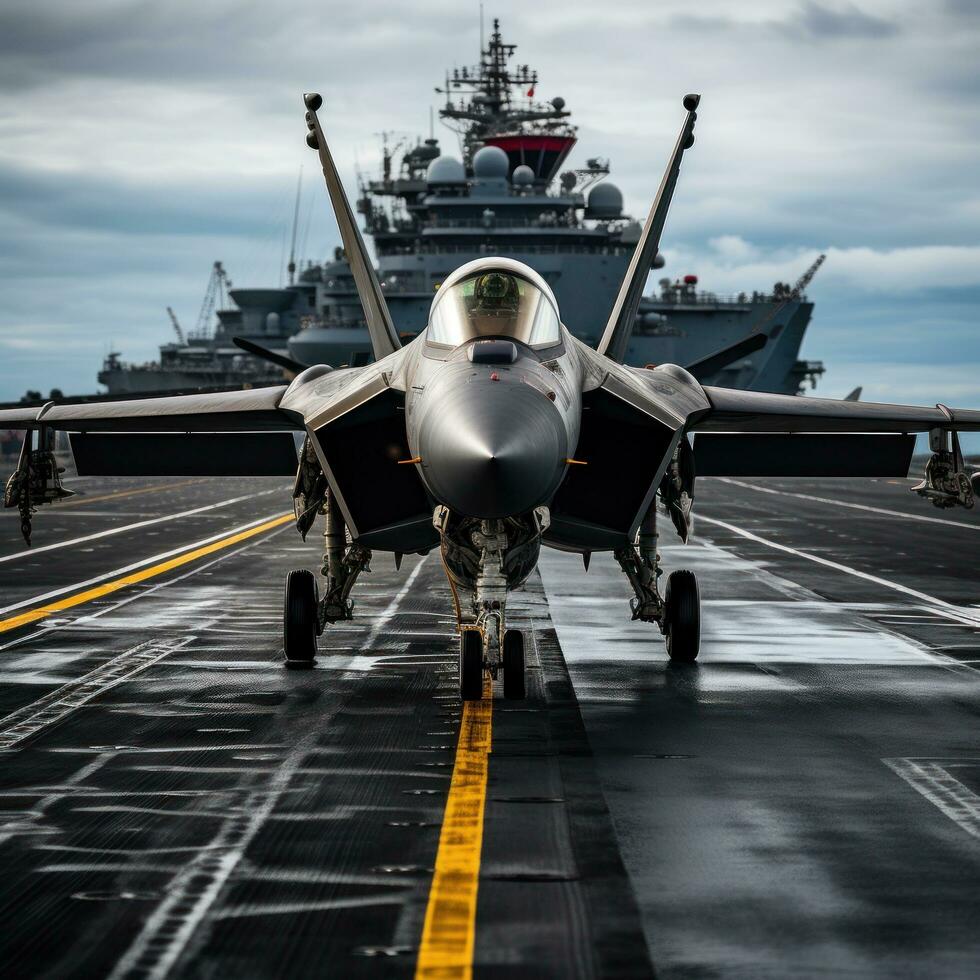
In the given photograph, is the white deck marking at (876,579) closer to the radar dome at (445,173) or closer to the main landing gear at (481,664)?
the main landing gear at (481,664)

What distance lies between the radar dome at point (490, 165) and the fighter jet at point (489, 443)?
60256 millimetres

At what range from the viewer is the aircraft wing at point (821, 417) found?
12.6m

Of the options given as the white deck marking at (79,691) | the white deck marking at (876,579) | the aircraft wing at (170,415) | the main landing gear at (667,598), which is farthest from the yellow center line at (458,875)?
the white deck marking at (876,579)

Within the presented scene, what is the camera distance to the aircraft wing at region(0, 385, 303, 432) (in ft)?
41.9

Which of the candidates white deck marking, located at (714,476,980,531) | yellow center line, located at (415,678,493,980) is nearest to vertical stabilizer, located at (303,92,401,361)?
yellow center line, located at (415,678,493,980)

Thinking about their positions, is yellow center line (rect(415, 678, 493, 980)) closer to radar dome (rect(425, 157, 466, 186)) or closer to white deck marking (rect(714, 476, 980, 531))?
white deck marking (rect(714, 476, 980, 531))

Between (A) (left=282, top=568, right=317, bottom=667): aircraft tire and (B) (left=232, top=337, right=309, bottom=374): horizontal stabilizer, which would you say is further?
(B) (left=232, top=337, right=309, bottom=374): horizontal stabilizer

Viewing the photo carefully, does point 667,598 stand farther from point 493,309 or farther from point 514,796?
point 514,796

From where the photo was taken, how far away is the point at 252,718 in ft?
32.1

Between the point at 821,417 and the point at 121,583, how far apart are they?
36.4 ft

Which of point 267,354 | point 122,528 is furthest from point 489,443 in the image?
point 122,528

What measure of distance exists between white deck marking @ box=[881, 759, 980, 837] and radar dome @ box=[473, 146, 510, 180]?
6778 cm

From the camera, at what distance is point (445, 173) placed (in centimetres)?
7331

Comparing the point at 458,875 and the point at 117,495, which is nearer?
the point at 458,875
